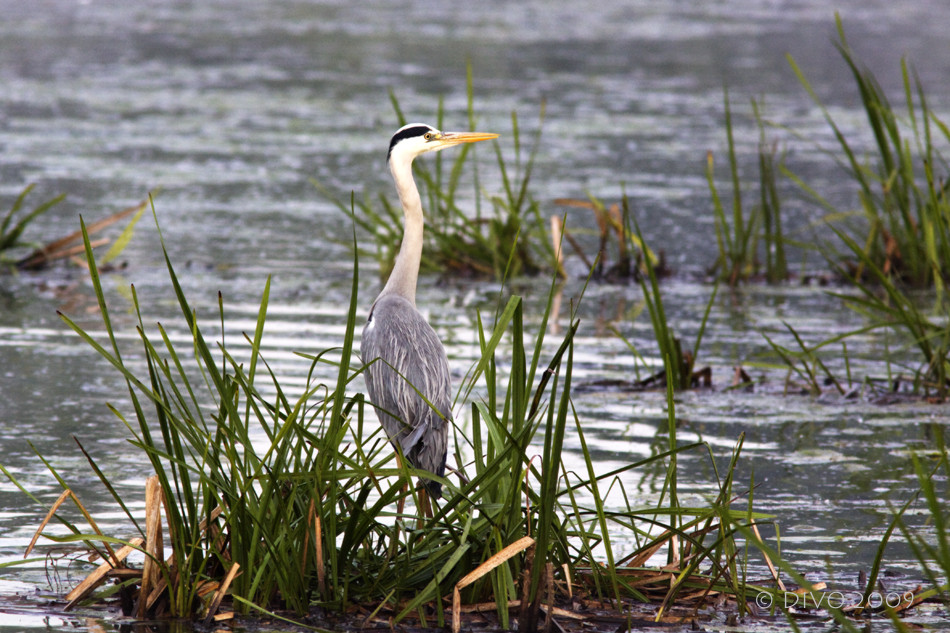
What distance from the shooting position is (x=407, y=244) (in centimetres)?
473

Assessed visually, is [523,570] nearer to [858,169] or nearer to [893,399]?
[893,399]

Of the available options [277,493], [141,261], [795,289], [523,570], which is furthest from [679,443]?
[141,261]

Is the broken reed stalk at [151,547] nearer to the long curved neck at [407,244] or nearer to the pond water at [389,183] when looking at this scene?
the pond water at [389,183]

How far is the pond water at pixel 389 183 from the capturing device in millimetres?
4945

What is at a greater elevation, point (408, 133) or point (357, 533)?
point (408, 133)

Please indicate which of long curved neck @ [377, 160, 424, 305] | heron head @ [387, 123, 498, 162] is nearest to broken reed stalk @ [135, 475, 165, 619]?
long curved neck @ [377, 160, 424, 305]

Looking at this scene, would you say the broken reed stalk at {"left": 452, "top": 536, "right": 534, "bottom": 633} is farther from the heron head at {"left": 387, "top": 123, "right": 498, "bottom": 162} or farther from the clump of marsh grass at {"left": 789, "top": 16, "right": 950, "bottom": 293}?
the clump of marsh grass at {"left": 789, "top": 16, "right": 950, "bottom": 293}

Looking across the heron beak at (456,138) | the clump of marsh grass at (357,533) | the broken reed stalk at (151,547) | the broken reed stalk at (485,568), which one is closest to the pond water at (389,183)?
the broken reed stalk at (151,547)

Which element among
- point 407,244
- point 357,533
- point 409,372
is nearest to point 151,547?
point 357,533

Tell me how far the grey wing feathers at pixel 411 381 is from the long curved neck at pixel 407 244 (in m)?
0.29

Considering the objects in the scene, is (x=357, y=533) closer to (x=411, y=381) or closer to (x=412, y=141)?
(x=411, y=381)

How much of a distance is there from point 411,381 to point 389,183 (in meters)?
8.06

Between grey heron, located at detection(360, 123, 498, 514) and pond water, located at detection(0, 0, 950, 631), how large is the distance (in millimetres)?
1009

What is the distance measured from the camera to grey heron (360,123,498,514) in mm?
3826
